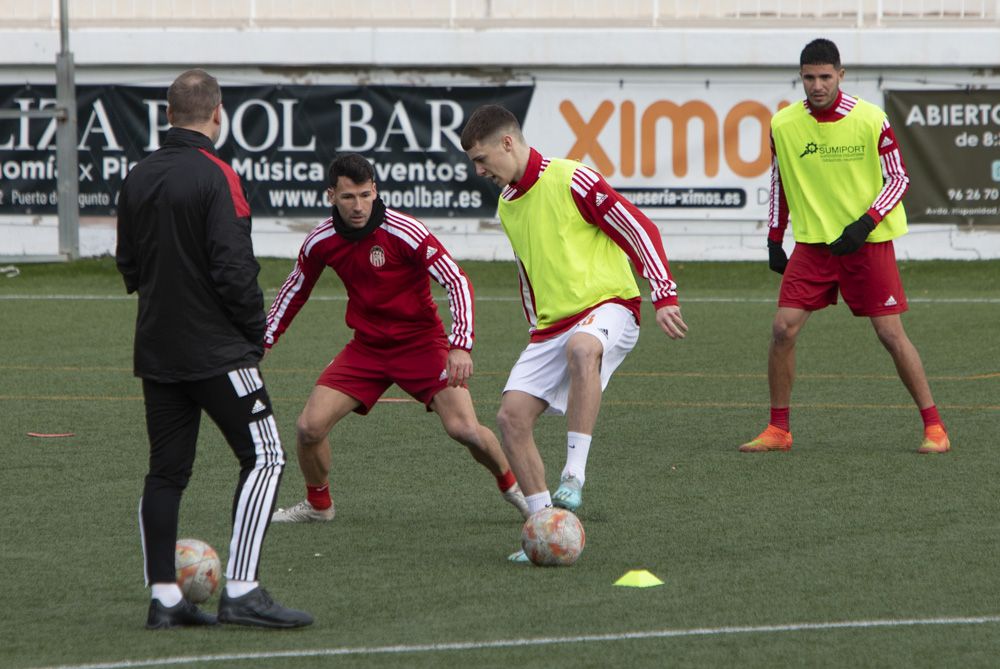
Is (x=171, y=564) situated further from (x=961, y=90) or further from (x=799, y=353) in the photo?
(x=961, y=90)

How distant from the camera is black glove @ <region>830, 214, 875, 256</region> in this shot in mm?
8484

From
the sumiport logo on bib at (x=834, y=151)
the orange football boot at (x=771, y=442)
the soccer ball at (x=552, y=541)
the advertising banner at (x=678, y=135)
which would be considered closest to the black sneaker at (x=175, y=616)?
the soccer ball at (x=552, y=541)

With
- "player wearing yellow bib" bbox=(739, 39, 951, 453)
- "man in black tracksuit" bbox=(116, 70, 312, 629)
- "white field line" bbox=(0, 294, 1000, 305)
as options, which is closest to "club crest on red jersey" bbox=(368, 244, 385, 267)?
"man in black tracksuit" bbox=(116, 70, 312, 629)

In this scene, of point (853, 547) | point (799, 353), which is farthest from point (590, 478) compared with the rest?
point (799, 353)

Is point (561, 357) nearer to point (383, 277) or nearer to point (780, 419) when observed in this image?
point (383, 277)

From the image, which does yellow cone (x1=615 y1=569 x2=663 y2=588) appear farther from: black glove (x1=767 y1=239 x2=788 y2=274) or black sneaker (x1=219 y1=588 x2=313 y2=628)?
black glove (x1=767 y1=239 x2=788 y2=274)

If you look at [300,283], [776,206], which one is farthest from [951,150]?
[300,283]

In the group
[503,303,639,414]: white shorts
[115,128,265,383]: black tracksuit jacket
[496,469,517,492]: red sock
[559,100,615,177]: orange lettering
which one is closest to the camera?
[115,128,265,383]: black tracksuit jacket

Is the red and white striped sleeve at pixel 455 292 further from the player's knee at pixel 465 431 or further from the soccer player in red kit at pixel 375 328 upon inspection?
the player's knee at pixel 465 431

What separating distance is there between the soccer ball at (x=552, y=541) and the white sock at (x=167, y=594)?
4.67 ft

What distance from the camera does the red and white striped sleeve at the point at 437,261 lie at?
6.64 metres

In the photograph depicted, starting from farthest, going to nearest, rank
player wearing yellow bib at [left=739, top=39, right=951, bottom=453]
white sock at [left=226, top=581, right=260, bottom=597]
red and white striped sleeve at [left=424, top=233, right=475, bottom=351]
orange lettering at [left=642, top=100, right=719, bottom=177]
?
1. orange lettering at [left=642, top=100, right=719, bottom=177]
2. player wearing yellow bib at [left=739, top=39, right=951, bottom=453]
3. red and white striped sleeve at [left=424, top=233, right=475, bottom=351]
4. white sock at [left=226, top=581, right=260, bottom=597]

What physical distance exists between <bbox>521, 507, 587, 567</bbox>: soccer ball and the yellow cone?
0.31m
